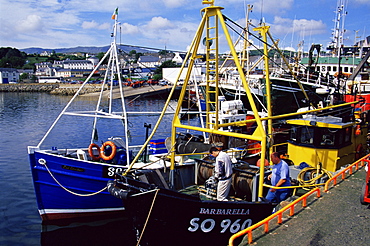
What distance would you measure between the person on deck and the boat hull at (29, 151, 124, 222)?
19.5 feet

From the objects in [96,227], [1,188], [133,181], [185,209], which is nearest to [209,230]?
[185,209]

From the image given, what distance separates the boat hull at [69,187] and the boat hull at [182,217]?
3.92 m

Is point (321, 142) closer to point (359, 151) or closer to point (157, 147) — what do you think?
point (359, 151)

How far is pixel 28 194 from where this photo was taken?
15.7 metres

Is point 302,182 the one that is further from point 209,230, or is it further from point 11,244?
point 11,244

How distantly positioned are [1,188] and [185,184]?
981cm

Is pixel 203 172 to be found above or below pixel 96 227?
above

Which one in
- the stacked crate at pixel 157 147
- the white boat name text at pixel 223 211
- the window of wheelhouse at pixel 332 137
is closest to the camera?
the white boat name text at pixel 223 211

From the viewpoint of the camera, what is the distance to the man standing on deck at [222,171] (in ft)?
28.6

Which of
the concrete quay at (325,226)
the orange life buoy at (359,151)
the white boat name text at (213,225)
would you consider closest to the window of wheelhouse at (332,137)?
the orange life buoy at (359,151)

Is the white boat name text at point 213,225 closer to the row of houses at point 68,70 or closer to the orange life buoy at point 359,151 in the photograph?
the orange life buoy at point 359,151

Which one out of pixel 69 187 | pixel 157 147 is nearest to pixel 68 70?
pixel 157 147

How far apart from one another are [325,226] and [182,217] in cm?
315

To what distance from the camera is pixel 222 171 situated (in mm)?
8805
